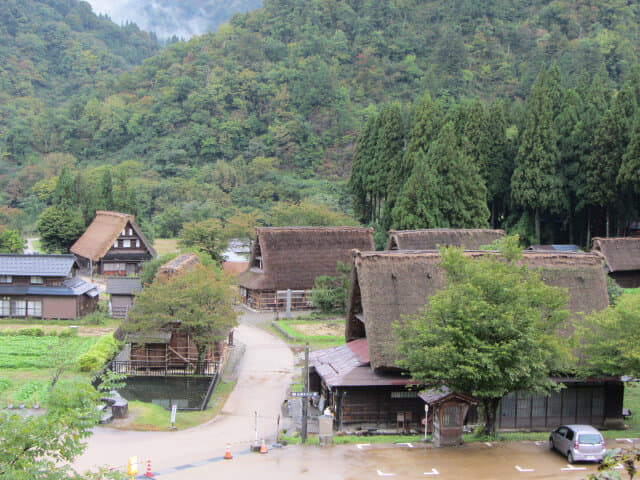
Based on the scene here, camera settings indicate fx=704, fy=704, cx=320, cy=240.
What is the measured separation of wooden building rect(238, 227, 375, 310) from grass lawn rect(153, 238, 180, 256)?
59.2 ft

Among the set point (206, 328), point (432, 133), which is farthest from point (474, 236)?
point (206, 328)

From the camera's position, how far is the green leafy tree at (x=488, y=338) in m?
17.7

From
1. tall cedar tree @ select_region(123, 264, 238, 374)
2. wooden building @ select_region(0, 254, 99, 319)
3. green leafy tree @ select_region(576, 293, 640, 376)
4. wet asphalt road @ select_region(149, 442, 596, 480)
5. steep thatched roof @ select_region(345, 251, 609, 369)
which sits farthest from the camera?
wooden building @ select_region(0, 254, 99, 319)

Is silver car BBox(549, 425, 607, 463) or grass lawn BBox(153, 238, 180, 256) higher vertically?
grass lawn BBox(153, 238, 180, 256)

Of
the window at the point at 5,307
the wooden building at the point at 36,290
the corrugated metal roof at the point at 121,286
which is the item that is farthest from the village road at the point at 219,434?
the window at the point at 5,307

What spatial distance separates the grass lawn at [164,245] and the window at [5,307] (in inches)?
767

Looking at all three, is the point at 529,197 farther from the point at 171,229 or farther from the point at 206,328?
the point at 171,229

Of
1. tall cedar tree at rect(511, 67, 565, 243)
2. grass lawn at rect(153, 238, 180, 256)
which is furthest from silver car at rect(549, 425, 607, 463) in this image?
grass lawn at rect(153, 238, 180, 256)

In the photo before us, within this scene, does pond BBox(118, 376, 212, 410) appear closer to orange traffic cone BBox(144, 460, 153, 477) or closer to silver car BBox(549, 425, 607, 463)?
orange traffic cone BBox(144, 460, 153, 477)

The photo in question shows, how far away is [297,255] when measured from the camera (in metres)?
41.3

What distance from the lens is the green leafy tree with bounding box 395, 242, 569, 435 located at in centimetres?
1767

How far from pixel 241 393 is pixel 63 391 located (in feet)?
44.4

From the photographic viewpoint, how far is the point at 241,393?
25469 millimetres

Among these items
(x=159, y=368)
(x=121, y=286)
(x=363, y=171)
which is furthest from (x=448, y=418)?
(x=363, y=171)
